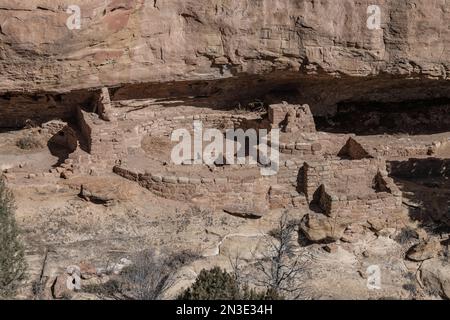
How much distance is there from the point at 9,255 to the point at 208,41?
6761mm

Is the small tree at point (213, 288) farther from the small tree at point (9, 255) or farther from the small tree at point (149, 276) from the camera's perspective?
the small tree at point (9, 255)

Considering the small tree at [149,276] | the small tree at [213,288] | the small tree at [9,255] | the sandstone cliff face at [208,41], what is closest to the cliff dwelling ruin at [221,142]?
the sandstone cliff face at [208,41]

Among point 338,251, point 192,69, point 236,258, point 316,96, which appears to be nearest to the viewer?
point 236,258

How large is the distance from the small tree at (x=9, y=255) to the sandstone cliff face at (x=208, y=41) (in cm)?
338

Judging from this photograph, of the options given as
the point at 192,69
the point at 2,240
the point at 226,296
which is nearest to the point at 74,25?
the point at 192,69

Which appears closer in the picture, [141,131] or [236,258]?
[236,258]

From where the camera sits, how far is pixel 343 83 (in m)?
18.4

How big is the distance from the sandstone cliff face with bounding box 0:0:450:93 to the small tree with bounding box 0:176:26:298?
11.1ft

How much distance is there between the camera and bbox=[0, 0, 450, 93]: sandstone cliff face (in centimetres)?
1482

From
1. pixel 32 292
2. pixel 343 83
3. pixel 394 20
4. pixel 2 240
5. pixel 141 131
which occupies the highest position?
pixel 394 20

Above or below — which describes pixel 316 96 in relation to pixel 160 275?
above

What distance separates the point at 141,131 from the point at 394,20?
20.9ft

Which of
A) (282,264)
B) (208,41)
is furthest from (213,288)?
(208,41)
